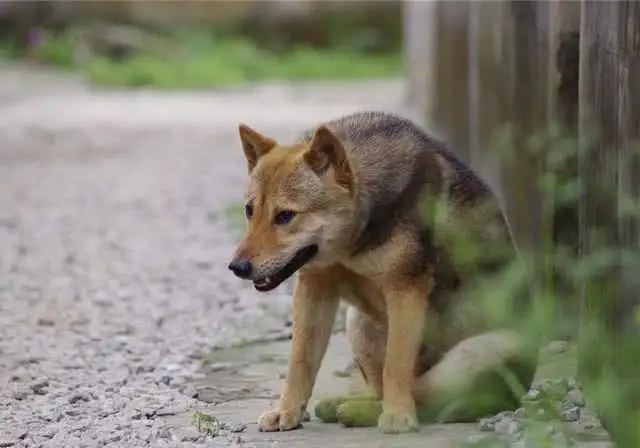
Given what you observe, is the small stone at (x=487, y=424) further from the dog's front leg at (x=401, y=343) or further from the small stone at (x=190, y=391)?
the small stone at (x=190, y=391)

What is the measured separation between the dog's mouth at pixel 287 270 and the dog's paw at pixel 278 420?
0.43 m

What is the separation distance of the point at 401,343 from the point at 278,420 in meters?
0.48

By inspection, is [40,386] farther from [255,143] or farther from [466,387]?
[466,387]

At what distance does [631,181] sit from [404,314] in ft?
2.78

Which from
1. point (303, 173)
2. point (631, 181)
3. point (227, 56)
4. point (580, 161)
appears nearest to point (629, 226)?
point (631, 181)

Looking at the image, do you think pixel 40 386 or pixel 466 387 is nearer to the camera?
pixel 466 387

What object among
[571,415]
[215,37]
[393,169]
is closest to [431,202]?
[393,169]

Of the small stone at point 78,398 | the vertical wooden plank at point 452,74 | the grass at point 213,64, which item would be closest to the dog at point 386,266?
the small stone at point 78,398

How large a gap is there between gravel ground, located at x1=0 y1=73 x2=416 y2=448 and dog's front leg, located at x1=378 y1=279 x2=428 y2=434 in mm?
579

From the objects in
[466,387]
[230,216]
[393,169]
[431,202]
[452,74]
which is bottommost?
[230,216]

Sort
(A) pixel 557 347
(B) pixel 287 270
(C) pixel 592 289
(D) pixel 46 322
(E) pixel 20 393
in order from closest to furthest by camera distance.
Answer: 1. (B) pixel 287 270
2. (C) pixel 592 289
3. (E) pixel 20 393
4. (A) pixel 557 347
5. (D) pixel 46 322

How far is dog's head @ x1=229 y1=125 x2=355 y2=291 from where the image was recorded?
436 cm

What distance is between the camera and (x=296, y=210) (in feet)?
14.6

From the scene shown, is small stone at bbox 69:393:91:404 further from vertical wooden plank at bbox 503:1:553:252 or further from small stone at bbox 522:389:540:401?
vertical wooden plank at bbox 503:1:553:252
